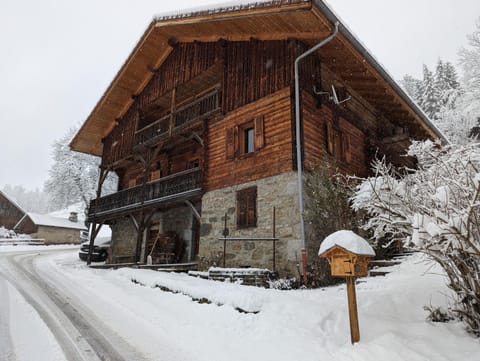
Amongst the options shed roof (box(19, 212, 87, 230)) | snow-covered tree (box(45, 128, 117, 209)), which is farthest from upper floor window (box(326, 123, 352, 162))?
shed roof (box(19, 212, 87, 230))

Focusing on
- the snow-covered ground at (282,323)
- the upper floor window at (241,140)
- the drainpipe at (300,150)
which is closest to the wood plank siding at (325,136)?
the drainpipe at (300,150)

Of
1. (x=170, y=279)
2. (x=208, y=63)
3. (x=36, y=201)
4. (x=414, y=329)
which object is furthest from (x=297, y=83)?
(x=36, y=201)

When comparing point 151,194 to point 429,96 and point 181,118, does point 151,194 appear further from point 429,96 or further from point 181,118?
point 429,96

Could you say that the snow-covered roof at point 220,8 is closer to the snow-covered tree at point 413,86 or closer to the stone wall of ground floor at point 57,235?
the snow-covered tree at point 413,86

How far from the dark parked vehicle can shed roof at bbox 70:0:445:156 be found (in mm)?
7536

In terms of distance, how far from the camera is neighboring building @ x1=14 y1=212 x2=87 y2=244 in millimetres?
36719

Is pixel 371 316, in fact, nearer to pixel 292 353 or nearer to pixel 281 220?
pixel 292 353

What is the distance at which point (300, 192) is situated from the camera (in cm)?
895

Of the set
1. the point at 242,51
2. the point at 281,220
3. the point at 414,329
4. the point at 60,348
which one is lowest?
the point at 60,348

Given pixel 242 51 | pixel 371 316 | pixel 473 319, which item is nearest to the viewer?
pixel 473 319

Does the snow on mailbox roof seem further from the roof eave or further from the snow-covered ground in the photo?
the roof eave

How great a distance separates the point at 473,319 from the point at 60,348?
17.0ft

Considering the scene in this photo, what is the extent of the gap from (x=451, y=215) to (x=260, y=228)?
6636mm

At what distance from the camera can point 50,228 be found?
123 feet
